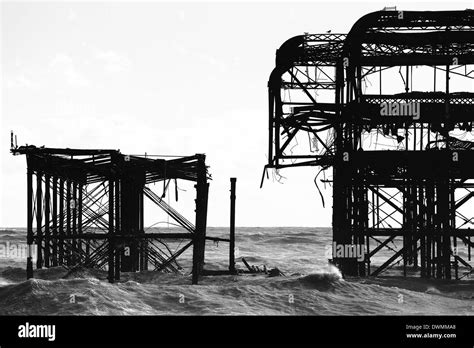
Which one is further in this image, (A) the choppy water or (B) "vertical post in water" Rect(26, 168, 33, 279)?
(B) "vertical post in water" Rect(26, 168, 33, 279)

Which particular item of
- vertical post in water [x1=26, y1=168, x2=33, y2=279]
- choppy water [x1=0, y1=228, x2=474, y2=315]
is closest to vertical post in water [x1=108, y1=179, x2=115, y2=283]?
choppy water [x1=0, y1=228, x2=474, y2=315]

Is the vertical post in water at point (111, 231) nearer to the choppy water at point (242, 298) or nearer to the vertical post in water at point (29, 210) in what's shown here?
the choppy water at point (242, 298)

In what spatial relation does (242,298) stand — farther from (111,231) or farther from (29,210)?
(29,210)

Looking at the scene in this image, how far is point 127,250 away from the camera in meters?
39.4

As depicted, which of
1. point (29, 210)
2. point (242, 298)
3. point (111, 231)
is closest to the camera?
point (242, 298)

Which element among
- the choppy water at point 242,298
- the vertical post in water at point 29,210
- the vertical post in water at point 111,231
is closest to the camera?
the choppy water at point 242,298

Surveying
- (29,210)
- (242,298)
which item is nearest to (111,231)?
(29,210)

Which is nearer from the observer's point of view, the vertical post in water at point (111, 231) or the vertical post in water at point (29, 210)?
the vertical post in water at point (111, 231)

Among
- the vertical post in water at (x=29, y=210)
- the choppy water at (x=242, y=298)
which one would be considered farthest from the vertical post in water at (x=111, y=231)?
the vertical post in water at (x=29, y=210)

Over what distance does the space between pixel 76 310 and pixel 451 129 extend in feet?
69.1

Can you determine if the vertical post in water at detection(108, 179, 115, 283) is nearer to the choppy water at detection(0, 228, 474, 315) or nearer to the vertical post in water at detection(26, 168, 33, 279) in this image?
the choppy water at detection(0, 228, 474, 315)
